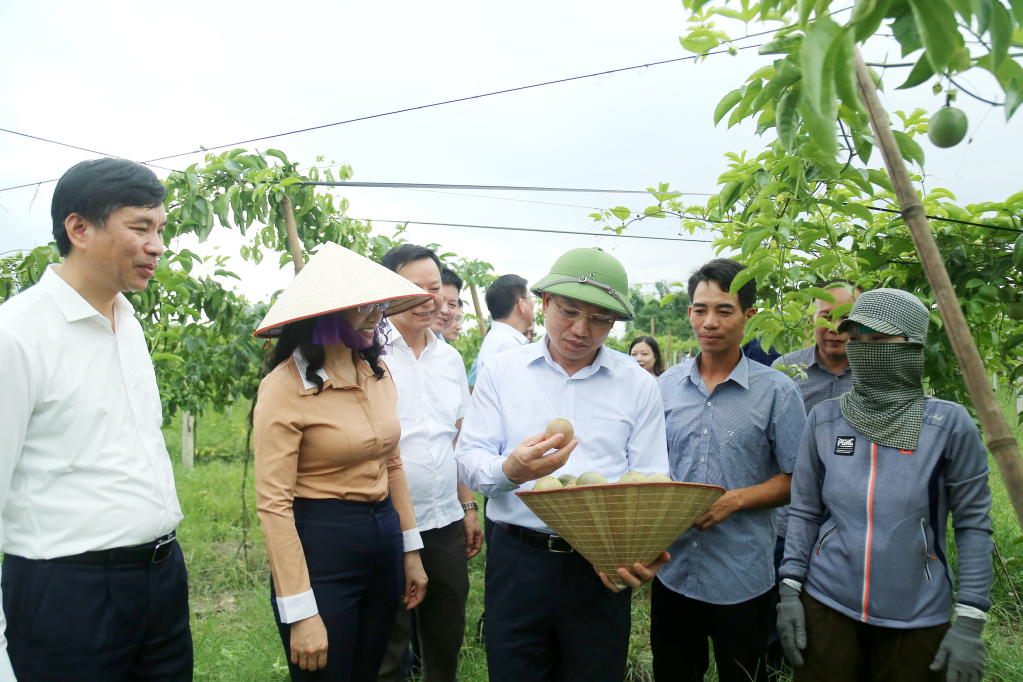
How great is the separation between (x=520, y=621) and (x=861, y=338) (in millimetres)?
1307

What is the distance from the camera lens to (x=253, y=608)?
385cm

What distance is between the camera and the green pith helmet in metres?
1.94

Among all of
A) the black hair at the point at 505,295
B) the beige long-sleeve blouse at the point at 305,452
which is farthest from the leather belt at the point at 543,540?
the black hair at the point at 505,295

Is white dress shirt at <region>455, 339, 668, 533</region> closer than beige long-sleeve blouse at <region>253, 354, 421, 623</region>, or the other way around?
beige long-sleeve blouse at <region>253, 354, 421, 623</region>

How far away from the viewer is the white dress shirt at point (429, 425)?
2666 mm

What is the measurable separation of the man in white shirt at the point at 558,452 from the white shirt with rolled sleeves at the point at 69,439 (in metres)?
0.88

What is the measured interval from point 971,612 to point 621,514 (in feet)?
3.34

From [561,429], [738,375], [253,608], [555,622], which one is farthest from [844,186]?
[253,608]

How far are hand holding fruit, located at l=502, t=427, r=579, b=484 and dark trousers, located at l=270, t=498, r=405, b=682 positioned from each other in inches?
19.9

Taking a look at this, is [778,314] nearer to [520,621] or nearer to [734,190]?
[734,190]

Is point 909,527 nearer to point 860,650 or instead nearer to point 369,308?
point 860,650

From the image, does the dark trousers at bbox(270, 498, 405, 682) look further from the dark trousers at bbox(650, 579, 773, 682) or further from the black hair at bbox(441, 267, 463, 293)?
the black hair at bbox(441, 267, 463, 293)

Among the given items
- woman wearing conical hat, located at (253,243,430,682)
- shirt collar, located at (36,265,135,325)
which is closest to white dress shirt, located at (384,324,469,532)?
woman wearing conical hat, located at (253,243,430,682)

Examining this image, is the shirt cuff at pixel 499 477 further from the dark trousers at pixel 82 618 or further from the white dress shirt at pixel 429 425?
the dark trousers at pixel 82 618
